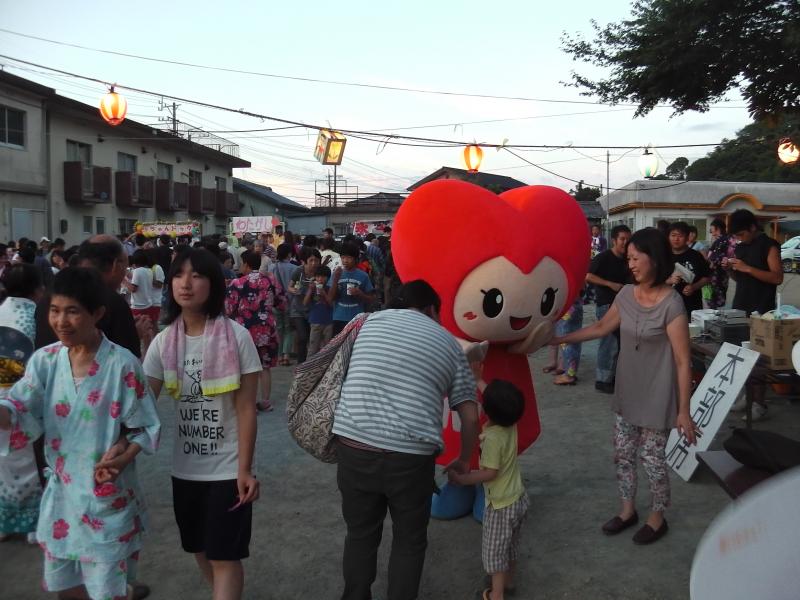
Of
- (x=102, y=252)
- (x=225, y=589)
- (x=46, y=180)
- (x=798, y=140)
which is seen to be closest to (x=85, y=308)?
(x=102, y=252)

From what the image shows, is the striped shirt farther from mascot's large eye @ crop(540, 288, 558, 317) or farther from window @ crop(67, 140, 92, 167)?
window @ crop(67, 140, 92, 167)

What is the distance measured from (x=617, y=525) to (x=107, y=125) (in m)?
22.7

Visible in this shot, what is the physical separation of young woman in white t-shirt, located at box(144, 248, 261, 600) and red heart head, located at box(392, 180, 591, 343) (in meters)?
1.35

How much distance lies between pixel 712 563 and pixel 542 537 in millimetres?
2899

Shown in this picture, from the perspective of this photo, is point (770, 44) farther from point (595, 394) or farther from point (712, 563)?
point (712, 563)

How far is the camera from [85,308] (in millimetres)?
2219

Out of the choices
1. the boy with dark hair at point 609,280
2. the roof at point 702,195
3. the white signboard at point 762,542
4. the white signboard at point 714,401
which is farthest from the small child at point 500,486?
the roof at point 702,195

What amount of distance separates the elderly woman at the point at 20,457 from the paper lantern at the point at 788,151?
954cm

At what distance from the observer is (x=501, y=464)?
9.81 feet

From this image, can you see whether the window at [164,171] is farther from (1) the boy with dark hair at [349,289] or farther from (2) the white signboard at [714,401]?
(2) the white signboard at [714,401]

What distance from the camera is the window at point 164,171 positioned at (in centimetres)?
2565

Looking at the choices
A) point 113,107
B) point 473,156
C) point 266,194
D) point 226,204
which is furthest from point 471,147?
point 266,194

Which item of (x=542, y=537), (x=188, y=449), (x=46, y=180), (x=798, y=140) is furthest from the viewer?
(x=46, y=180)

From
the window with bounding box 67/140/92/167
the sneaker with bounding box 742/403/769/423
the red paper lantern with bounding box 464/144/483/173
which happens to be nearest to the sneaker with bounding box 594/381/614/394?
the sneaker with bounding box 742/403/769/423
